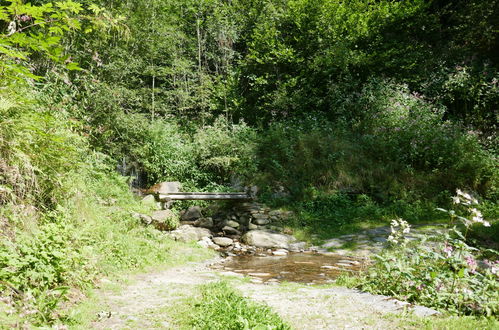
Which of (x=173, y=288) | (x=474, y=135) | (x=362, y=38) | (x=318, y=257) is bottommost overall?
(x=318, y=257)

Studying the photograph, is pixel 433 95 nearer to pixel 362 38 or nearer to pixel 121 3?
pixel 362 38

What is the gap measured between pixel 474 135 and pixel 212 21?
11.2 meters

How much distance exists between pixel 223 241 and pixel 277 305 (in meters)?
4.93

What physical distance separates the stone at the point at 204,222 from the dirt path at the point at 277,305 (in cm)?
506

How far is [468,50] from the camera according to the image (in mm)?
13297

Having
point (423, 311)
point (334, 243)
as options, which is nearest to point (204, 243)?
point (334, 243)

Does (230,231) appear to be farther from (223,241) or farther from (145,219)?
(145,219)

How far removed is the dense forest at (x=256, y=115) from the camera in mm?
4566

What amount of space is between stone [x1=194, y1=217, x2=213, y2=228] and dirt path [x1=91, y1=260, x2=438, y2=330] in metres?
5.06

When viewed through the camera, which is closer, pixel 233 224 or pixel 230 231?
pixel 230 231

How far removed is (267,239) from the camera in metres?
8.34

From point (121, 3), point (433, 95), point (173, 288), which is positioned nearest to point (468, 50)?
point (433, 95)

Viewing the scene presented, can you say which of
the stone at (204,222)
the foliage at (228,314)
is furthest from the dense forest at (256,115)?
the stone at (204,222)

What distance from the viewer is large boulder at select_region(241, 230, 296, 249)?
8.20 meters
